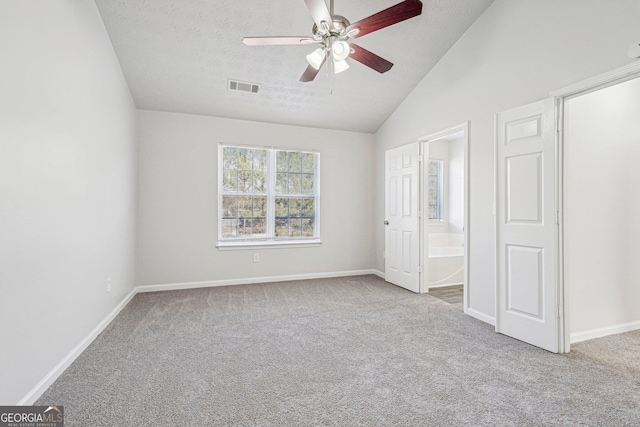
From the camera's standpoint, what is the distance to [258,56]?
11.5ft

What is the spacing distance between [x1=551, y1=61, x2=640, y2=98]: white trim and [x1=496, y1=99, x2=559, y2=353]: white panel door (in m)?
0.11

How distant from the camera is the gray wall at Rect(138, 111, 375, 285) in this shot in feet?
14.0

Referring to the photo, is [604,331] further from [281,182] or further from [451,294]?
[281,182]

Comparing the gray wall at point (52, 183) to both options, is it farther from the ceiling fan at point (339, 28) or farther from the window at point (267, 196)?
the window at point (267, 196)

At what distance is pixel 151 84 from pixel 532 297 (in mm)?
4723

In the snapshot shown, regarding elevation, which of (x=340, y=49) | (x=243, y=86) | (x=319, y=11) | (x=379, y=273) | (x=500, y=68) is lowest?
(x=379, y=273)

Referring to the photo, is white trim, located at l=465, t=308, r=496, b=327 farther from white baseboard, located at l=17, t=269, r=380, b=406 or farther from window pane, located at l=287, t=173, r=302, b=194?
window pane, located at l=287, t=173, r=302, b=194

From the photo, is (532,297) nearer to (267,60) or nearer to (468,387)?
(468,387)

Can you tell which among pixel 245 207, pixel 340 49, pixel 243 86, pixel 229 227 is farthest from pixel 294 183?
pixel 340 49

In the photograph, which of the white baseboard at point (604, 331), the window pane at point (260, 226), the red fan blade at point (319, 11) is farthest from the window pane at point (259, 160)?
the white baseboard at point (604, 331)

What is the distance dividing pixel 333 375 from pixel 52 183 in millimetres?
2283

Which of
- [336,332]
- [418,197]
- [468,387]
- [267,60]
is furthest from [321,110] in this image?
[468,387]

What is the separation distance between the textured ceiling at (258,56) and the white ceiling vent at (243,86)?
80 mm

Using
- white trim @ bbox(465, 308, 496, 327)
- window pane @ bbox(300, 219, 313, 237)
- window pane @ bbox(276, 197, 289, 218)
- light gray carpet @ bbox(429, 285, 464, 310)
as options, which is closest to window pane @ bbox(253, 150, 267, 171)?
window pane @ bbox(276, 197, 289, 218)
